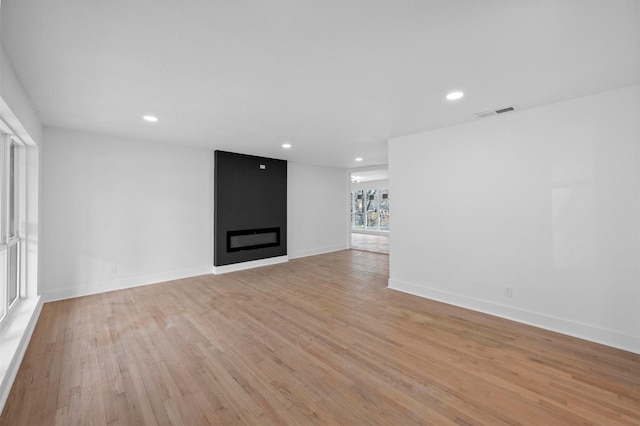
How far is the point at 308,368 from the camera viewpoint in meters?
2.19

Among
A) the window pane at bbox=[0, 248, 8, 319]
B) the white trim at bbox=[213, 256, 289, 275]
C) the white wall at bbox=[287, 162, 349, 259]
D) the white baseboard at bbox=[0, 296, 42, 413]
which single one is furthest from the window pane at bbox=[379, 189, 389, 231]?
the window pane at bbox=[0, 248, 8, 319]

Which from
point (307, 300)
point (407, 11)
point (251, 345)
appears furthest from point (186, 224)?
point (407, 11)

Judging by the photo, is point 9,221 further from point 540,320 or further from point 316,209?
point 540,320

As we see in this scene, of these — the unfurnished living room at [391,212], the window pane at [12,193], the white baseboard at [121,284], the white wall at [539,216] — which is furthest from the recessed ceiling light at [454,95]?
the white baseboard at [121,284]

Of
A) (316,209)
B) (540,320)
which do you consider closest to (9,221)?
(316,209)

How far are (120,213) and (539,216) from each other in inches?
239

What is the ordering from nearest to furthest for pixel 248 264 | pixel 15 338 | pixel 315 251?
pixel 15 338 < pixel 248 264 < pixel 315 251

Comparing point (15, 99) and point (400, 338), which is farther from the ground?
point (15, 99)

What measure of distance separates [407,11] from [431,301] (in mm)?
3563

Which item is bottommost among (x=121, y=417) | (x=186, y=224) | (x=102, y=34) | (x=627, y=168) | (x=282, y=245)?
(x=121, y=417)

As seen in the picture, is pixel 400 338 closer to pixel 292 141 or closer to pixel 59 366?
pixel 59 366

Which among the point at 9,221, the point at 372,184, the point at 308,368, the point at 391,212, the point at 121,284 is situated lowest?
the point at 308,368

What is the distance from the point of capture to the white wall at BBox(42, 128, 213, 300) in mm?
3797

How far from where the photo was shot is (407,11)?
149 centimetres
